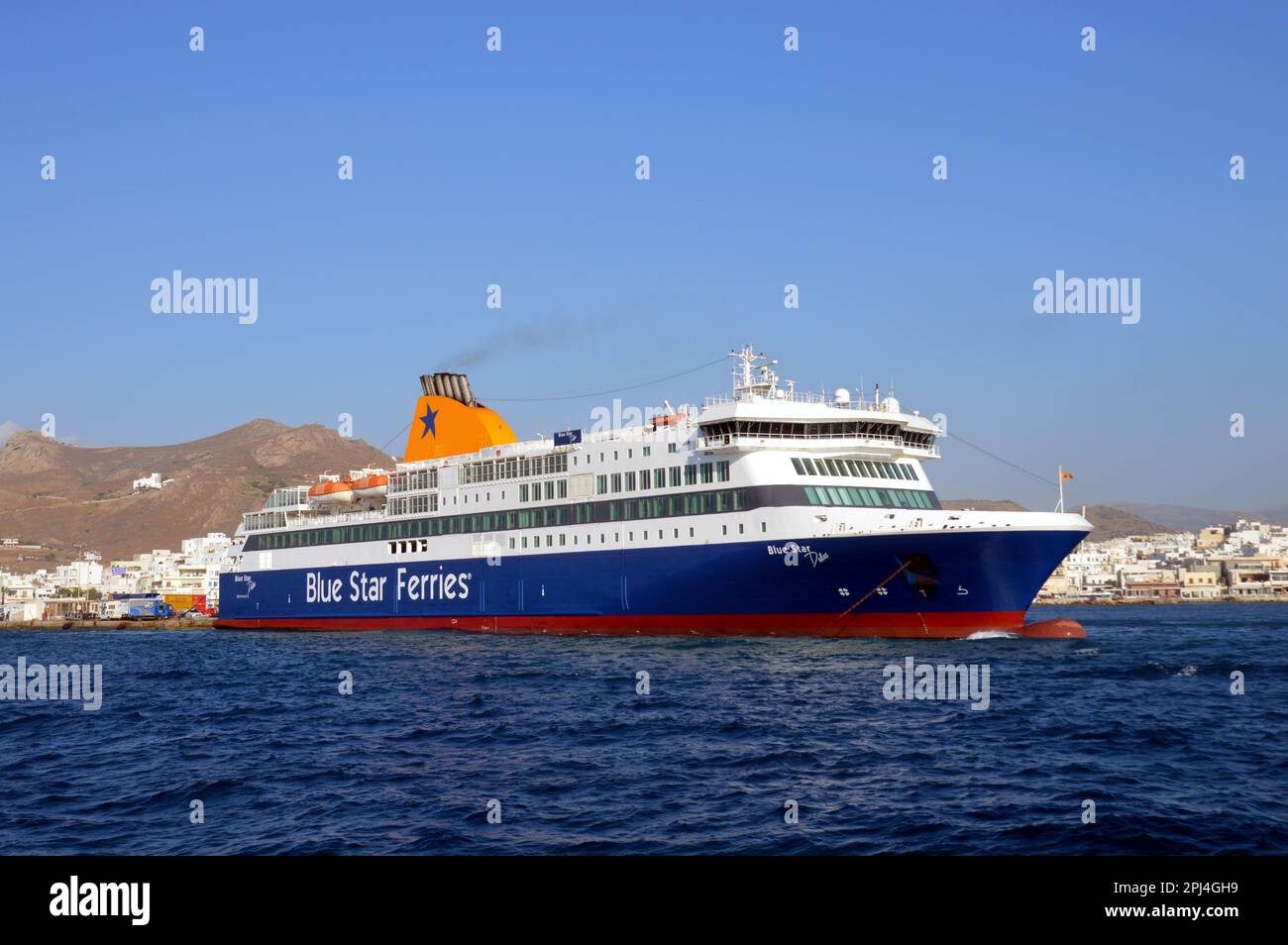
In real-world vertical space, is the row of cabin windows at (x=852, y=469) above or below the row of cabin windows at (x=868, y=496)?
above

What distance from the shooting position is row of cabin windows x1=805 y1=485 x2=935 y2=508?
45.2 metres

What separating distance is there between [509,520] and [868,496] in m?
19.9

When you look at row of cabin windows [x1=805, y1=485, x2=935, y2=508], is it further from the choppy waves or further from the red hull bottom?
the choppy waves

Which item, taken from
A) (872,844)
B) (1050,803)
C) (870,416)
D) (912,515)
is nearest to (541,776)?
(872,844)

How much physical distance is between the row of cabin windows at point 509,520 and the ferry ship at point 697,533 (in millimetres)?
117

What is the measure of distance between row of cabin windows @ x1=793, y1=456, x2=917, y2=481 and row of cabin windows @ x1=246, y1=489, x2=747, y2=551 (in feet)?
9.53

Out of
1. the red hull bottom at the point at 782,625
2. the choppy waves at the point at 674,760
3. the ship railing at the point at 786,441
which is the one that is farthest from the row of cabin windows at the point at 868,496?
the choppy waves at the point at 674,760

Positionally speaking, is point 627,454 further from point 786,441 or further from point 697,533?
point 786,441

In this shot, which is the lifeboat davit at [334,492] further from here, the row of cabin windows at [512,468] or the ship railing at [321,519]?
the row of cabin windows at [512,468]

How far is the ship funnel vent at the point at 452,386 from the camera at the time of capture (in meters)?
66.2

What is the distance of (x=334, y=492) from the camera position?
234 feet

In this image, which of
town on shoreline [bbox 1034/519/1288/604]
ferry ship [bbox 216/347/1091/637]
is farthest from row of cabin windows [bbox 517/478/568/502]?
town on shoreline [bbox 1034/519/1288/604]

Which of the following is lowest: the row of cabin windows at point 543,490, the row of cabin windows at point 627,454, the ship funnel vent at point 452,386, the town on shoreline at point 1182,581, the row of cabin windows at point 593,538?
the town on shoreline at point 1182,581
